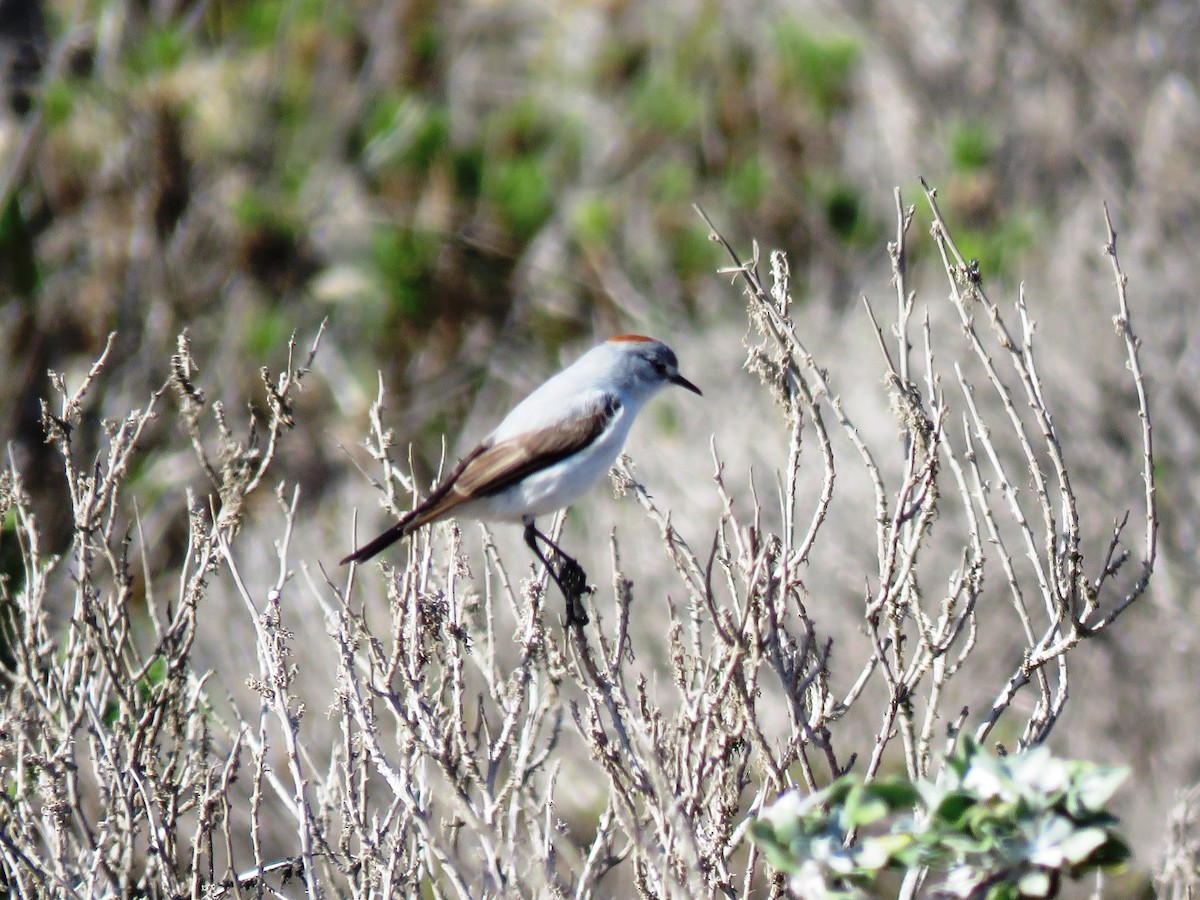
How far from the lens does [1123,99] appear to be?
797cm

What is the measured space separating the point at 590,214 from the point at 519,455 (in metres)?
5.90

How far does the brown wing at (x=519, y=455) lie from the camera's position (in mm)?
4137

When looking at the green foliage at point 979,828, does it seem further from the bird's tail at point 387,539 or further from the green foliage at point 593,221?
the green foliage at point 593,221

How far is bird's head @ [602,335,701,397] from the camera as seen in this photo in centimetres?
487

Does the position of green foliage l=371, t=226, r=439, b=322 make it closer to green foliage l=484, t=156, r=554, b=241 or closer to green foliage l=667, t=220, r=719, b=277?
green foliage l=484, t=156, r=554, b=241

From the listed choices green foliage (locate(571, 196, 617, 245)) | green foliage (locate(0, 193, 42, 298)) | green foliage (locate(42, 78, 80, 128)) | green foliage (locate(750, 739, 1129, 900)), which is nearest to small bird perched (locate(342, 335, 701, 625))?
green foliage (locate(750, 739, 1129, 900))

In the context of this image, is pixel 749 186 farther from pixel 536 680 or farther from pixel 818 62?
pixel 536 680

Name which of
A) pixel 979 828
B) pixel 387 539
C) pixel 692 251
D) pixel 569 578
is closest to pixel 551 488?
A: pixel 569 578

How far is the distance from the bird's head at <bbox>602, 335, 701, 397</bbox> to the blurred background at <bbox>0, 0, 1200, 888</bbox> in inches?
12.2

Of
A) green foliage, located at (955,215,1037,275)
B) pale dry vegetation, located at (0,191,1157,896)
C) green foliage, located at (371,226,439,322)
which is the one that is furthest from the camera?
green foliage, located at (371,226,439,322)

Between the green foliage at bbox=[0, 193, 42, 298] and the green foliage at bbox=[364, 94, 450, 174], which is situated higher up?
the green foliage at bbox=[364, 94, 450, 174]

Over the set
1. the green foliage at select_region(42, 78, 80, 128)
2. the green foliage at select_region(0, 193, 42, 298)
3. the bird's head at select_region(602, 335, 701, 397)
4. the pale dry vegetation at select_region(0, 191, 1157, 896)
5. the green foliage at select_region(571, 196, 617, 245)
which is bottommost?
the pale dry vegetation at select_region(0, 191, 1157, 896)

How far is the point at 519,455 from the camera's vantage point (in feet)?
14.3

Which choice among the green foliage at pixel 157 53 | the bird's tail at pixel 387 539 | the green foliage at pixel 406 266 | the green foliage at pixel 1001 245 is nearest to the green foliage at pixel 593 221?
the green foliage at pixel 406 266
